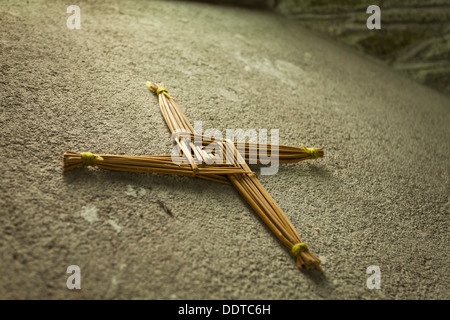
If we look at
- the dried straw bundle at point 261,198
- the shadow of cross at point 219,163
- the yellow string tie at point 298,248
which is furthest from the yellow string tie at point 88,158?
the yellow string tie at point 298,248

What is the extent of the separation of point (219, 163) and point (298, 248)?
26 cm

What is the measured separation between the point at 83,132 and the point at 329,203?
0.61m

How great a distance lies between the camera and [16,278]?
1.87 feet

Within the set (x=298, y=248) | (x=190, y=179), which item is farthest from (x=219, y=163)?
(x=298, y=248)

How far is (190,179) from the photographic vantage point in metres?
0.82

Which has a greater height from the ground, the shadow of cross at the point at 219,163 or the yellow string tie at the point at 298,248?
the shadow of cross at the point at 219,163

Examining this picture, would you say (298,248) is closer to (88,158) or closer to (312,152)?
(312,152)

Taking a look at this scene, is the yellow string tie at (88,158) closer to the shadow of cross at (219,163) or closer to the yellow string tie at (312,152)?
the shadow of cross at (219,163)

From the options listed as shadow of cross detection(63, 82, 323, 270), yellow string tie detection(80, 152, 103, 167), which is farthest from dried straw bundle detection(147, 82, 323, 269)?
yellow string tie detection(80, 152, 103, 167)

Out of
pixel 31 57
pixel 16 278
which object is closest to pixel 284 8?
pixel 31 57

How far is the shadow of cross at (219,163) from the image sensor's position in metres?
0.74

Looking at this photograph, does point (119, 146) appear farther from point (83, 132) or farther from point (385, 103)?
point (385, 103)

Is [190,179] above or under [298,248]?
above

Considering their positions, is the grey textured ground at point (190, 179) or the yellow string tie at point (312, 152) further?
the yellow string tie at point (312, 152)
